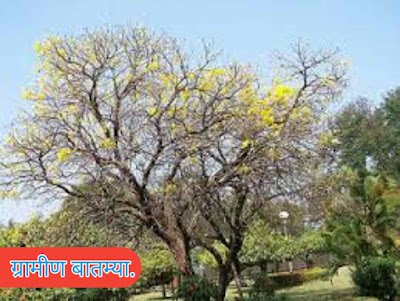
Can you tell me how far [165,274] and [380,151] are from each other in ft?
90.1

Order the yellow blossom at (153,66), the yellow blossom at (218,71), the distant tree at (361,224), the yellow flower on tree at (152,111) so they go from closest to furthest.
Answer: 1. the yellow flower on tree at (152,111)
2. the yellow blossom at (153,66)
3. the yellow blossom at (218,71)
4. the distant tree at (361,224)

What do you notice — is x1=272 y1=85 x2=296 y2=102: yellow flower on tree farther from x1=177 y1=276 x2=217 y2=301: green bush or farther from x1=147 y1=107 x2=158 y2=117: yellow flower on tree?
x1=177 y1=276 x2=217 y2=301: green bush

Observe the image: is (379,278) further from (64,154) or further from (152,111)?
(64,154)

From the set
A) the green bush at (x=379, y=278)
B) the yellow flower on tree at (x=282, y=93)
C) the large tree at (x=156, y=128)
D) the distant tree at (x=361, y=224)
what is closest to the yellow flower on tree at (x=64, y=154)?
the large tree at (x=156, y=128)

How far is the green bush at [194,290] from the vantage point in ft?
44.3

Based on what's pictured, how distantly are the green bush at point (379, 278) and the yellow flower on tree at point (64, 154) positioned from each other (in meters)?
8.43

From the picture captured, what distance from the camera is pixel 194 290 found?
13.5 metres

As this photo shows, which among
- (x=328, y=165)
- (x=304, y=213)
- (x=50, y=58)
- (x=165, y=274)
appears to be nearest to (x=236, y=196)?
(x=328, y=165)

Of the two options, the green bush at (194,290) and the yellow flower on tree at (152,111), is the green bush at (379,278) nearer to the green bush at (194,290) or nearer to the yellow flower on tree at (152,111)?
the green bush at (194,290)

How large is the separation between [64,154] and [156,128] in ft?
6.38

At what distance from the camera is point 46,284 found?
10.3 m

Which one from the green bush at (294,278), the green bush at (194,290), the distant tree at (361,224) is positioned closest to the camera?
the green bush at (194,290)

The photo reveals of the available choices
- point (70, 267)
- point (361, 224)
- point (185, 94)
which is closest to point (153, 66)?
point (185, 94)

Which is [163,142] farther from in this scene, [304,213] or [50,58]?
[304,213]
